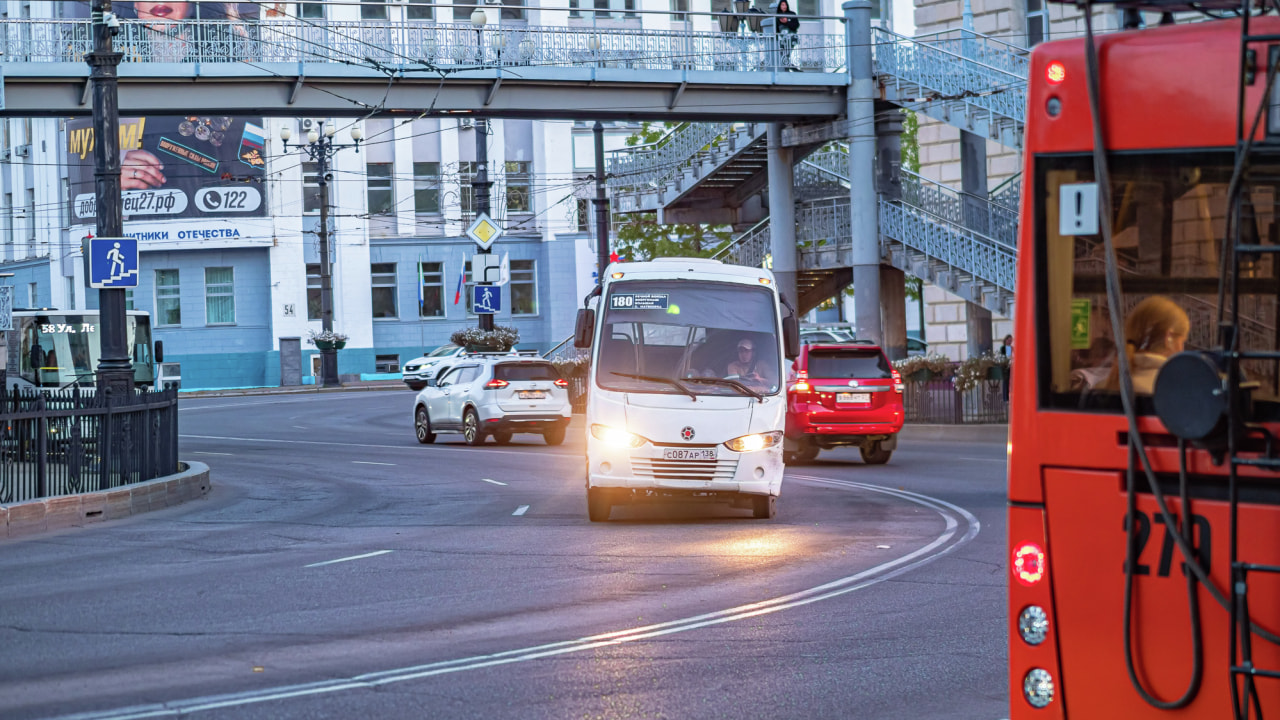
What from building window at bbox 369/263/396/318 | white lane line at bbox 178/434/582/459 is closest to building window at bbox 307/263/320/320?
building window at bbox 369/263/396/318

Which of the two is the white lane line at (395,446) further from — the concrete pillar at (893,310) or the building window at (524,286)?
the building window at (524,286)

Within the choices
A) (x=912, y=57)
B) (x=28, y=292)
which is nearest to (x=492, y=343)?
(x=912, y=57)

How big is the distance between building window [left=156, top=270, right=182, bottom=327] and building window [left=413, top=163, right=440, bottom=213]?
9.78 metres

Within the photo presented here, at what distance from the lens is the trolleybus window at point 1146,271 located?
203 inches

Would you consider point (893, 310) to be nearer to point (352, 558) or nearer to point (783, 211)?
point (783, 211)

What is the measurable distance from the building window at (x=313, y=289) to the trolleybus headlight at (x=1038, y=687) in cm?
5924

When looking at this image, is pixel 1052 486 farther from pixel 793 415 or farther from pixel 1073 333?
pixel 793 415

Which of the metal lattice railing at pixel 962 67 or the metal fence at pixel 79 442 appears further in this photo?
the metal lattice railing at pixel 962 67

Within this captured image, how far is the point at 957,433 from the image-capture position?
30.7 meters

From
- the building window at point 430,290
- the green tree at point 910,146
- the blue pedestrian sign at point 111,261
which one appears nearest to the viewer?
the blue pedestrian sign at point 111,261

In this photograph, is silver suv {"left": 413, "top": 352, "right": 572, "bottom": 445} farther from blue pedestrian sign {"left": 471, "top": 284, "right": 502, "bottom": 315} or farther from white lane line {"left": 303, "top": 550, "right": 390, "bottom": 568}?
white lane line {"left": 303, "top": 550, "right": 390, "bottom": 568}

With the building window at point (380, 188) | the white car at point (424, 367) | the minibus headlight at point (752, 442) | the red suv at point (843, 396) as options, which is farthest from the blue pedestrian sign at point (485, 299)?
the building window at point (380, 188)

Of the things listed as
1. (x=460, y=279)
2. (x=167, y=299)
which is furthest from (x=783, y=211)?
(x=167, y=299)

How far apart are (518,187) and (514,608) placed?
5645cm
